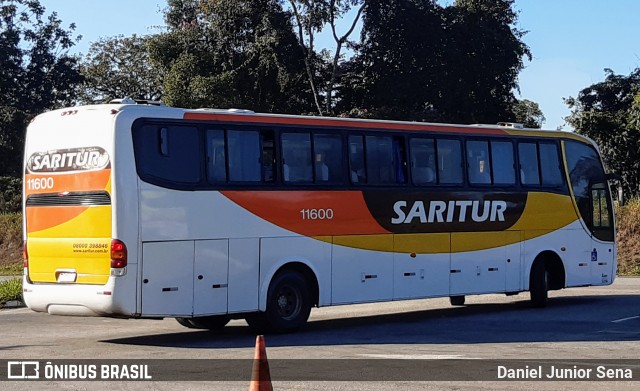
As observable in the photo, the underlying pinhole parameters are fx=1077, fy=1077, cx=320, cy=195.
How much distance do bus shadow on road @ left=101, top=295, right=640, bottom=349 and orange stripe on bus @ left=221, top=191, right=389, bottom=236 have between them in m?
1.65

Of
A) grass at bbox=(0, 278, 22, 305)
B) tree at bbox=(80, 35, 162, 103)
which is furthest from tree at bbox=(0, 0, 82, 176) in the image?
grass at bbox=(0, 278, 22, 305)

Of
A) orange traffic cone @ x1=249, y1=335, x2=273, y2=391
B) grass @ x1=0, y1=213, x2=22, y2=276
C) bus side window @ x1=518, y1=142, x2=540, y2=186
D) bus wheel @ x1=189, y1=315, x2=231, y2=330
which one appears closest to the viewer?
orange traffic cone @ x1=249, y1=335, x2=273, y2=391

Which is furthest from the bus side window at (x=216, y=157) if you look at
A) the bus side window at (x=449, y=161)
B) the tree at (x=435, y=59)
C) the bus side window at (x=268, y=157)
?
the tree at (x=435, y=59)

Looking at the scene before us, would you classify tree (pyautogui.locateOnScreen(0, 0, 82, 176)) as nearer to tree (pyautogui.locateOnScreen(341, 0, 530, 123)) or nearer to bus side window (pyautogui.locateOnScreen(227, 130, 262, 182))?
tree (pyautogui.locateOnScreen(341, 0, 530, 123))

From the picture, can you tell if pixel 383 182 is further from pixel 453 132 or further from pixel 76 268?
pixel 76 268

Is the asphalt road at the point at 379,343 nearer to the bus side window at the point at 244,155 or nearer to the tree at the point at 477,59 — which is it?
the bus side window at the point at 244,155

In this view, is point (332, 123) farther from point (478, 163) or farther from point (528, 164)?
point (528, 164)

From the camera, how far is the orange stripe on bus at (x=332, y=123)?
16141mm

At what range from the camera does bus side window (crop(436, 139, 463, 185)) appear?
768 inches

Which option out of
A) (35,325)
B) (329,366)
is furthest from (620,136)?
(329,366)

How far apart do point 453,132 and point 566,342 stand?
5.61m

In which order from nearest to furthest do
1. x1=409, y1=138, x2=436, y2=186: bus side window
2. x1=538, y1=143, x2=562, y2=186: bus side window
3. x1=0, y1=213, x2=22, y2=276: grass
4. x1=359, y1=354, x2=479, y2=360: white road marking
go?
1. x1=359, y1=354, x2=479, y2=360: white road marking
2. x1=409, y1=138, x2=436, y2=186: bus side window
3. x1=538, y1=143, x2=562, y2=186: bus side window
4. x1=0, y1=213, x2=22, y2=276: grass

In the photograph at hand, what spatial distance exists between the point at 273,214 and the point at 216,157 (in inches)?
52.3

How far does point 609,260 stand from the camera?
2278 cm
